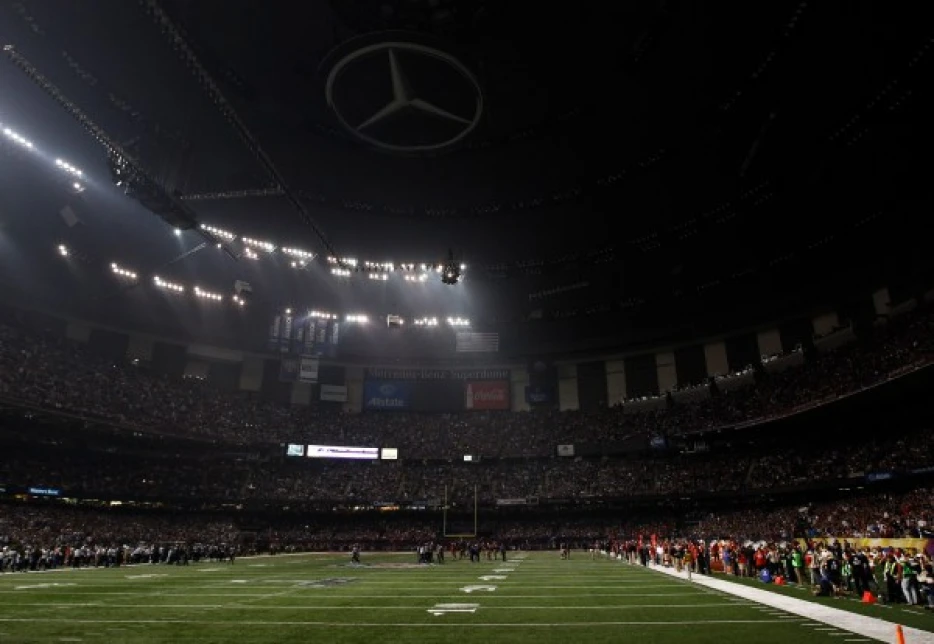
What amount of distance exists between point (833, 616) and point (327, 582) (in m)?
15.8

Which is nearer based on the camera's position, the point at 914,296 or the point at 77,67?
the point at 77,67

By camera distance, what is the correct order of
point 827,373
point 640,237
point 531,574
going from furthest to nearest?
point 827,373, point 640,237, point 531,574

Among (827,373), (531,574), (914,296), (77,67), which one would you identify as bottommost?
(531,574)

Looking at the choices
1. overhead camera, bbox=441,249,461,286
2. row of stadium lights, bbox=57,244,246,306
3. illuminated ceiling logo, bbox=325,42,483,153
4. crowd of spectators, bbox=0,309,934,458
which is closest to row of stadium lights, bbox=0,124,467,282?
row of stadium lights, bbox=57,244,246,306

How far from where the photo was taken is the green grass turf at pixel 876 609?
11586mm

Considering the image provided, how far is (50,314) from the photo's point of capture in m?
46.1

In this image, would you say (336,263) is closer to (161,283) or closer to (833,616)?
(161,283)

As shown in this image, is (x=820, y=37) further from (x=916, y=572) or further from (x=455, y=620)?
(x=455, y=620)

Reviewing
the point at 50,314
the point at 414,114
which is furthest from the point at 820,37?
the point at 50,314

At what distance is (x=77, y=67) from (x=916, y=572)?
31925 millimetres

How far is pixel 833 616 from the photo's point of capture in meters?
12.1

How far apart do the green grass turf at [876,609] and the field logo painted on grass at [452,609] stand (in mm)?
8639

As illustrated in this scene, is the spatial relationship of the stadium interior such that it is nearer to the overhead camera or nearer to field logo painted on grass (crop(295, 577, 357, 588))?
the overhead camera

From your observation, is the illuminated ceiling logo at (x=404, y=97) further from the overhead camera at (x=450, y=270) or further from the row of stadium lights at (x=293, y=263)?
the row of stadium lights at (x=293, y=263)
